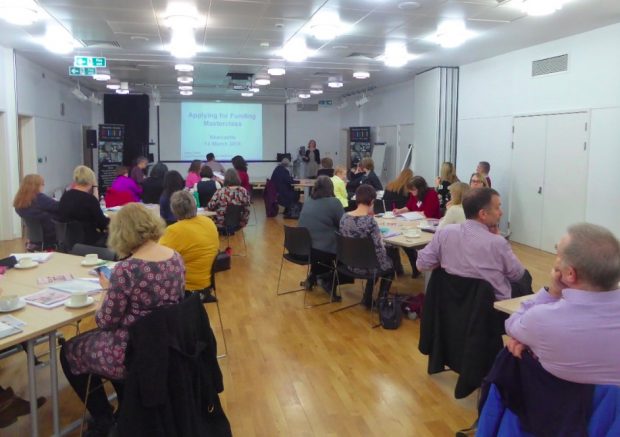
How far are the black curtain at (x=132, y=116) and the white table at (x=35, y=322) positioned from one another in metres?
13.1

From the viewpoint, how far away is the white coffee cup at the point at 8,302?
287cm

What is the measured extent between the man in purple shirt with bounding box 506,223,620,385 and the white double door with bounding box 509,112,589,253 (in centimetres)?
625

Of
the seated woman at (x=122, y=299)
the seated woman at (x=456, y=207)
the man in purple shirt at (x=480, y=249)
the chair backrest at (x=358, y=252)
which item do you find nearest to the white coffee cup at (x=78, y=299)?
the seated woman at (x=122, y=299)

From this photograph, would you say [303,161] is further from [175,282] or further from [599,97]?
[175,282]

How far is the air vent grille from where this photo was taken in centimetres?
776

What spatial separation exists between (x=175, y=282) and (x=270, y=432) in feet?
3.64

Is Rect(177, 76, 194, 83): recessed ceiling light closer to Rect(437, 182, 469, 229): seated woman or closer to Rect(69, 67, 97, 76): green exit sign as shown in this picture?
Rect(69, 67, 97, 76): green exit sign

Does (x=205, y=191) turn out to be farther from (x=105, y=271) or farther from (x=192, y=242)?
(x=105, y=271)

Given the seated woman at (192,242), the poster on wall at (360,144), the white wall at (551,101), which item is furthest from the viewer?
the poster on wall at (360,144)

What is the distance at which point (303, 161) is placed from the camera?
16906mm

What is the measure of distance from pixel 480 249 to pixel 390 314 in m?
1.81

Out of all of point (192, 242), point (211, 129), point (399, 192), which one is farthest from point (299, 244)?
point (211, 129)

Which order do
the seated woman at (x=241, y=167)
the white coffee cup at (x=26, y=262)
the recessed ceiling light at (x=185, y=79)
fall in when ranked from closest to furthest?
1. the white coffee cup at (x=26, y=262)
2. the seated woman at (x=241, y=167)
3. the recessed ceiling light at (x=185, y=79)

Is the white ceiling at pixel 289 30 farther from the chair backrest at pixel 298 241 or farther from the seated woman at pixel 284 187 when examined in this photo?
the chair backrest at pixel 298 241
